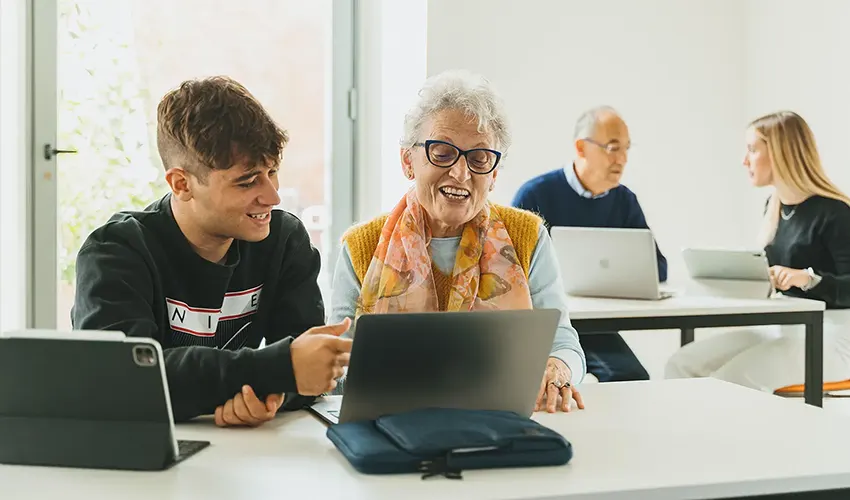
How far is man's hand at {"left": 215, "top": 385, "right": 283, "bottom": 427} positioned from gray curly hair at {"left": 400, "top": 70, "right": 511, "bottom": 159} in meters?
0.85

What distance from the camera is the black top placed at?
3.87m

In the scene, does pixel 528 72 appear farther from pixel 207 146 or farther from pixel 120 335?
pixel 120 335

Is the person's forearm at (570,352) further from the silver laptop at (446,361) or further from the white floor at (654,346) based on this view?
the white floor at (654,346)

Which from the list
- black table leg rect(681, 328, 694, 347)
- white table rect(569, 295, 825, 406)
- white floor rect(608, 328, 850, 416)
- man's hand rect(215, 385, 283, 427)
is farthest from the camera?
white floor rect(608, 328, 850, 416)

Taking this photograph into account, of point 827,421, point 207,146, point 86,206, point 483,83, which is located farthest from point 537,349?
point 86,206

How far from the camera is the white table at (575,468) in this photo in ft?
Result: 4.10

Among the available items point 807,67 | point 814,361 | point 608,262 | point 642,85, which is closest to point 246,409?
point 608,262

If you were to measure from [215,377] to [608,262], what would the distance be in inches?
84.4

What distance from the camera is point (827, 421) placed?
5.51ft

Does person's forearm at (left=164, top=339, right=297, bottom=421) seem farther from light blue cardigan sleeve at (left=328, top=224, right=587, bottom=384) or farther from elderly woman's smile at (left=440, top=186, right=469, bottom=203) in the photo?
elderly woman's smile at (left=440, top=186, right=469, bottom=203)

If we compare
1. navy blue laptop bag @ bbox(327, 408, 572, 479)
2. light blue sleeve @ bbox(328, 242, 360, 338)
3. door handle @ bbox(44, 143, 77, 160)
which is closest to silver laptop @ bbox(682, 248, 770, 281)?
light blue sleeve @ bbox(328, 242, 360, 338)

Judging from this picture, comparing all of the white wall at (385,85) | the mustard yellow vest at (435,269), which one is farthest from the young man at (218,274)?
the white wall at (385,85)

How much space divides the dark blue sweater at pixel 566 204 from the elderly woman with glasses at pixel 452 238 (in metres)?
1.86

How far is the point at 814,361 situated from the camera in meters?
3.46
